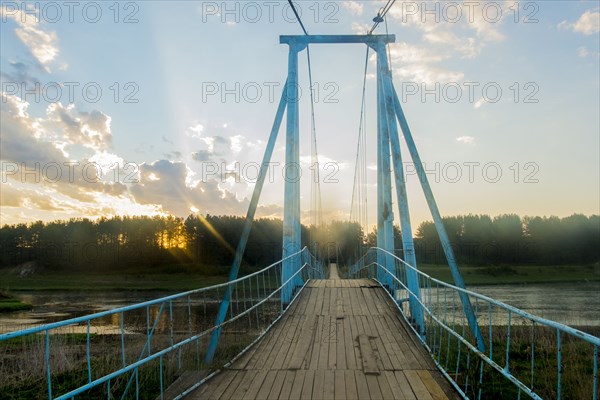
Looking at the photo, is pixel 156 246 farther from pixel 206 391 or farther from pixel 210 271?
pixel 206 391

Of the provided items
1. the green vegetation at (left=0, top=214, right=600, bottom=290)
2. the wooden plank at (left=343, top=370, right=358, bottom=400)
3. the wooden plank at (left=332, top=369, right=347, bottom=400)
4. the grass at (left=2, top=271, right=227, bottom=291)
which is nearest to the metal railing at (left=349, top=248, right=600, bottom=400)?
the wooden plank at (left=343, top=370, right=358, bottom=400)

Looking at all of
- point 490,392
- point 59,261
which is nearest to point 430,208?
point 490,392

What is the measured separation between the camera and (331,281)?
14.1 meters

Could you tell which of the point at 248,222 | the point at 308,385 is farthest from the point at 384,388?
the point at 248,222

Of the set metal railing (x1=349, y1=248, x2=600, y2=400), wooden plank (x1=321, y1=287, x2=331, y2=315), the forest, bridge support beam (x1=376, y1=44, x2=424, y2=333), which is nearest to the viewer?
metal railing (x1=349, y1=248, x2=600, y2=400)

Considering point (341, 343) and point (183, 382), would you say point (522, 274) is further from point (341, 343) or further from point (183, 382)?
point (183, 382)

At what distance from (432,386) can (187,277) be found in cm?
7660

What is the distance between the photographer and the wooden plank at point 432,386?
479 cm

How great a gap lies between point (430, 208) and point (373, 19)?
5160 mm

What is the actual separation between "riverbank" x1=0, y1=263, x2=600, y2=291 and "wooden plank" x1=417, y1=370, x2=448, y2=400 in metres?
60.1

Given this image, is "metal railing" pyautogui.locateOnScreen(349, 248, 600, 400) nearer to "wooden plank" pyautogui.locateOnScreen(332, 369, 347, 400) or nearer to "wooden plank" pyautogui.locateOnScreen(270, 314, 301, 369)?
"wooden plank" pyautogui.locateOnScreen(332, 369, 347, 400)

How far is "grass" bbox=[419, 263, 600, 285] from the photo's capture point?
67.0 metres

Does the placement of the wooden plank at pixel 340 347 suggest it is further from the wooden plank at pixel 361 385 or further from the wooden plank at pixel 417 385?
the wooden plank at pixel 417 385

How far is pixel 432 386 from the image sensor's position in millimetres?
5098
